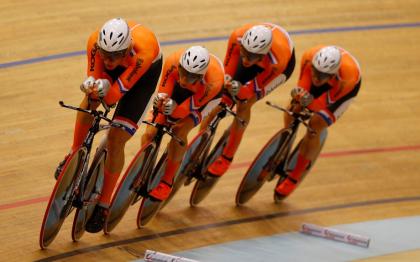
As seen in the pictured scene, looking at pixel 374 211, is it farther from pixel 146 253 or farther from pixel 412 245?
pixel 146 253

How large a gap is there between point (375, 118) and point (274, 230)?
2.06m

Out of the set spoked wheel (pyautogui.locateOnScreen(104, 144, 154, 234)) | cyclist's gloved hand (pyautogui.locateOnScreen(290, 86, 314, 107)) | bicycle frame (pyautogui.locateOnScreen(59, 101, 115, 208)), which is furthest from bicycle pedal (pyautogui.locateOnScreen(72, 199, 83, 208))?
cyclist's gloved hand (pyautogui.locateOnScreen(290, 86, 314, 107))

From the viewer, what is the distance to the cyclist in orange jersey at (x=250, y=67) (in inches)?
259

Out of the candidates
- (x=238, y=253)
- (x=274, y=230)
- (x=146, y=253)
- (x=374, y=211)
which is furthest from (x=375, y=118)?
(x=146, y=253)

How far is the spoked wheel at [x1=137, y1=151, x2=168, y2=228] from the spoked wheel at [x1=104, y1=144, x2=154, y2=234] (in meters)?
0.12

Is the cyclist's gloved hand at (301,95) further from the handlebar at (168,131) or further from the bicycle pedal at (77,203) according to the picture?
the bicycle pedal at (77,203)

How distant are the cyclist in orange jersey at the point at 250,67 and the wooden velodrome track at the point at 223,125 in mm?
446

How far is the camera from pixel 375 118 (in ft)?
28.1

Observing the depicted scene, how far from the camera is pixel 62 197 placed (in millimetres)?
5715

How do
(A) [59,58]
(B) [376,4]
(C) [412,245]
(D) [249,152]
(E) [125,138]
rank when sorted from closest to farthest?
(E) [125,138] < (C) [412,245] < (D) [249,152] < (A) [59,58] < (B) [376,4]

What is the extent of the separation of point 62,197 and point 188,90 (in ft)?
3.66

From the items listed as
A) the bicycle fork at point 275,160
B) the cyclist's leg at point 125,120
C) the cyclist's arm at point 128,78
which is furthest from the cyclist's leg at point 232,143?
the cyclist's arm at point 128,78

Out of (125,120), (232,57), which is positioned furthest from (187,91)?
(232,57)

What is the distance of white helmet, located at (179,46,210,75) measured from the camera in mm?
5988
